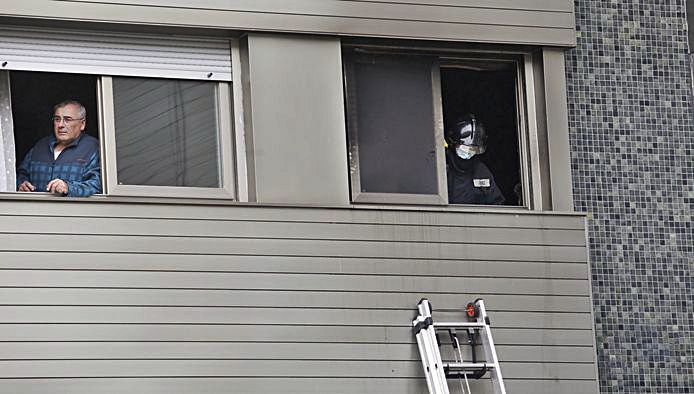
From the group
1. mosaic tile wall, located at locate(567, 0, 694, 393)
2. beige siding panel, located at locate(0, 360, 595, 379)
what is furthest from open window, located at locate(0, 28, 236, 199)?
mosaic tile wall, located at locate(567, 0, 694, 393)

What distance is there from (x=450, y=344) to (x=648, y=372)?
1.85 meters

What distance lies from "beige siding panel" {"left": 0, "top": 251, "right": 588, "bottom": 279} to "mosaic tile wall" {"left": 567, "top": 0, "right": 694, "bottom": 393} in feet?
1.85

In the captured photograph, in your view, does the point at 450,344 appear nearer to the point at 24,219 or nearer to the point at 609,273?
the point at 609,273

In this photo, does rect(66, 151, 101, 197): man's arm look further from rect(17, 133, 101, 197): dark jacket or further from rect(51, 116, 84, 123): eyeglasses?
rect(51, 116, 84, 123): eyeglasses

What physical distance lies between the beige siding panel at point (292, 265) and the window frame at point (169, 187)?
0.55 m

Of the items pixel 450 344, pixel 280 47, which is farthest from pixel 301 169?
pixel 450 344

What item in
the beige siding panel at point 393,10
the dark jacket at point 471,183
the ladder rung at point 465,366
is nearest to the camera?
the ladder rung at point 465,366

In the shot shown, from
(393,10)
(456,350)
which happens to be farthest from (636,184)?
(393,10)

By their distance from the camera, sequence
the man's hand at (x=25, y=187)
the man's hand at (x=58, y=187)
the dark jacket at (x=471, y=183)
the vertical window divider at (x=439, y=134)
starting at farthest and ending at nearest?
the dark jacket at (x=471, y=183) < the vertical window divider at (x=439, y=134) < the man's hand at (x=25, y=187) < the man's hand at (x=58, y=187)

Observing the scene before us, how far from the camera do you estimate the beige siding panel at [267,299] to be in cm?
1237

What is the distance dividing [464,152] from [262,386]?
2758 mm

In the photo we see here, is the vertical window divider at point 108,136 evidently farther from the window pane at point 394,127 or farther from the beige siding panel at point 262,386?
the window pane at point 394,127

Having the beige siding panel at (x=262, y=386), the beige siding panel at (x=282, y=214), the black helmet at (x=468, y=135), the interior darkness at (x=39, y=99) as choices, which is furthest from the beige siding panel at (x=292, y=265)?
the black helmet at (x=468, y=135)

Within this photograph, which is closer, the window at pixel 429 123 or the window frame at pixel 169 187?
the window frame at pixel 169 187
